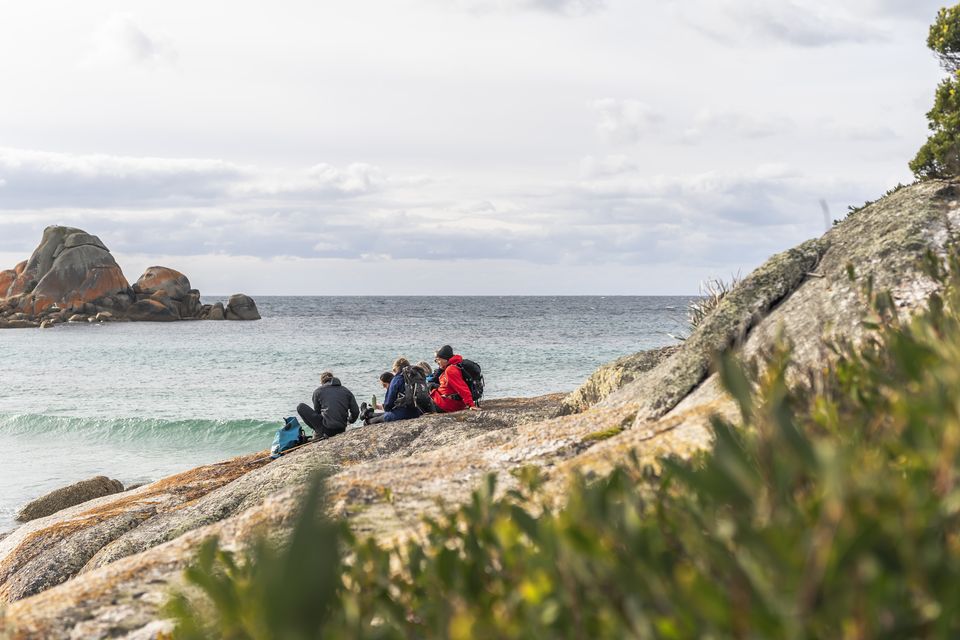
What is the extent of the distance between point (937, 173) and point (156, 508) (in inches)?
354

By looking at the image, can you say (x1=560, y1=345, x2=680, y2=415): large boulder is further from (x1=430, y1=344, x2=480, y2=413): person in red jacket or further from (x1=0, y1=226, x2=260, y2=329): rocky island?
(x1=0, y1=226, x2=260, y2=329): rocky island

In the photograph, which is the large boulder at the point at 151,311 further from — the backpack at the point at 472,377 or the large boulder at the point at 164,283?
the backpack at the point at 472,377

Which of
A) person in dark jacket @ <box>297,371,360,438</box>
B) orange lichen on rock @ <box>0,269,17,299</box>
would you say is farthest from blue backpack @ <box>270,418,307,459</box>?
orange lichen on rock @ <box>0,269,17,299</box>

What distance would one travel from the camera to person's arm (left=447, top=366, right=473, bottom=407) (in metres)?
12.9

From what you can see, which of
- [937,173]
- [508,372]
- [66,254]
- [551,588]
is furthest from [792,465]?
[66,254]

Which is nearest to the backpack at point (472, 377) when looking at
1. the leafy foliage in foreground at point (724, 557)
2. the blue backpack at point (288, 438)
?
the blue backpack at point (288, 438)

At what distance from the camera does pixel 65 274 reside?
7138 centimetres

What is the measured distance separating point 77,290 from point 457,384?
69007 mm

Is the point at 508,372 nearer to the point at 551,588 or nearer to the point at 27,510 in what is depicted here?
the point at 27,510

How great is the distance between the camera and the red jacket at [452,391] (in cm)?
1293

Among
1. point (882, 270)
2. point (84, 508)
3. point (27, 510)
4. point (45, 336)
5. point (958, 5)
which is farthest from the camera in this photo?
point (45, 336)

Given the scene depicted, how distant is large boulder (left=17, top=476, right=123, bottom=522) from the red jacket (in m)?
5.99

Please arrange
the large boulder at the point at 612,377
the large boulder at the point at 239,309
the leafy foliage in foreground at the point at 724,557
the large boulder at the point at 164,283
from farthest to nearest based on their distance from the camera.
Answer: the large boulder at the point at 239,309 < the large boulder at the point at 164,283 < the large boulder at the point at 612,377 < the leafy foliage in foreground at the point at 724,557

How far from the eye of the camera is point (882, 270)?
5.57 metres
